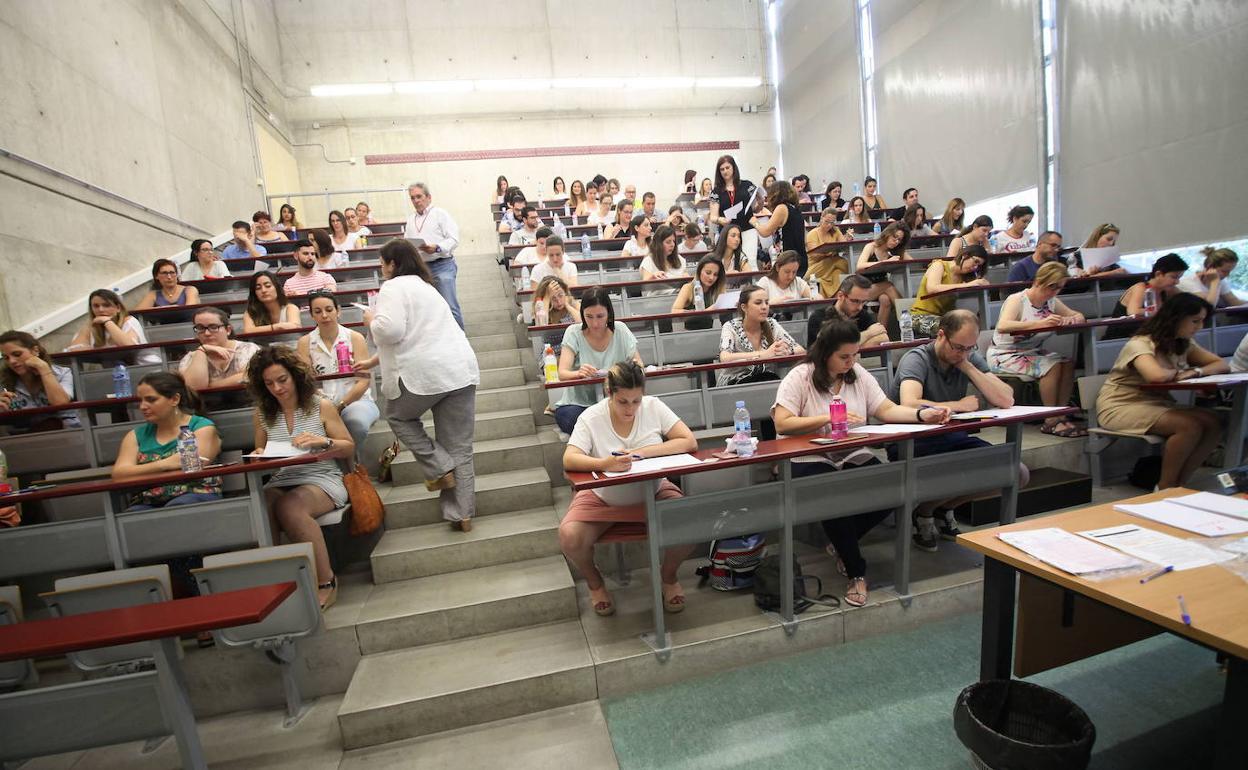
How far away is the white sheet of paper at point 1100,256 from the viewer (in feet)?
15.7

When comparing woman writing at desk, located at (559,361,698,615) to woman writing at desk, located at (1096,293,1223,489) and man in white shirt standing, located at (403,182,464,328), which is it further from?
woman writing at desk, located at (1096,293,1223,489)

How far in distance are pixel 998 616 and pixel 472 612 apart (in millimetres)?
2034

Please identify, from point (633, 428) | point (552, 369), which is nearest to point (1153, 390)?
point (633, 428)

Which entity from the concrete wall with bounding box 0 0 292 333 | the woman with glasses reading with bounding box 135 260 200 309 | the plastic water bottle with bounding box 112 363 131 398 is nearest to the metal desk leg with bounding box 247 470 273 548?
the plastic water bottle with bounding box 112 363 131 398

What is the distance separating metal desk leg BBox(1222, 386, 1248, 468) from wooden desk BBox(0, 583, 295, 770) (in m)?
4.62

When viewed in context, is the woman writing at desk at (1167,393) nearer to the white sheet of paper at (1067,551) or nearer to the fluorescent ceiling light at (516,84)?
the white sheet of paper at (1067,551)

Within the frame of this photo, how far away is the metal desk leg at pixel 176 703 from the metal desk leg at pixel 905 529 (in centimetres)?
277

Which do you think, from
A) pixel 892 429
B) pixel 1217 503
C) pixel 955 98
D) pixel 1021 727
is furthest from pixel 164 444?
pixel 955 98

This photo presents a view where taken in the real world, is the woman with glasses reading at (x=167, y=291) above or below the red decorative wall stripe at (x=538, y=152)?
below

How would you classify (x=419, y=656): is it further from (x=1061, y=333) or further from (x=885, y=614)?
(x=1061, y=333)

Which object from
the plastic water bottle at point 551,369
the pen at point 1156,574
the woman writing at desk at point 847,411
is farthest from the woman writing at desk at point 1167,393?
the plastic water bottle at point 551,369

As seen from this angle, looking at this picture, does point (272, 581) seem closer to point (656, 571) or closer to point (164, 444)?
point (164, 444)

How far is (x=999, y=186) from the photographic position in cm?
735

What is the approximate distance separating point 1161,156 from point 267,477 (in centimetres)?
832
